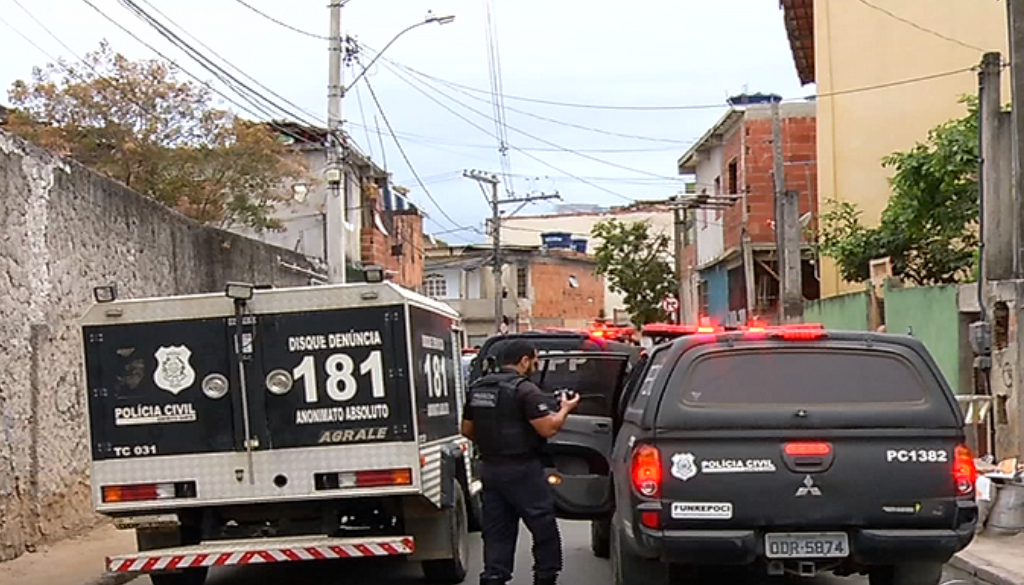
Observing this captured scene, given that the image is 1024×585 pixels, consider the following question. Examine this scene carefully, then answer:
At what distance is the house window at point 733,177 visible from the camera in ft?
117

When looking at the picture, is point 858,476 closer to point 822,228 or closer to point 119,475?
point 119,475

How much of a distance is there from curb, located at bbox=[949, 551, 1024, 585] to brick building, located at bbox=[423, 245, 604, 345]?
5091 cm

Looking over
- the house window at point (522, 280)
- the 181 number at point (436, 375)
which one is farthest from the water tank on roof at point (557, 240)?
the 181 number at point (436, 375)

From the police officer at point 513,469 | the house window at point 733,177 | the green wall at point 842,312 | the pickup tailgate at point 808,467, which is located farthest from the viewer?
the house window at point 733,177

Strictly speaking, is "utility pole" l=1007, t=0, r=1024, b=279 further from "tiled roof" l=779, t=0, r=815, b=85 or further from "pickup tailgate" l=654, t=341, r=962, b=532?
"tiled roof" l=779, t=0, r=815, b=85

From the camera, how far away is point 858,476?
23.5 feet

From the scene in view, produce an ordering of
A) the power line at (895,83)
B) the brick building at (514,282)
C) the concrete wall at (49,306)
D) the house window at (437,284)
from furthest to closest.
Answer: the house window at (437,284) → the brick building at (514,282) → the power line at (895,83) → the concrete wall at (49,306)

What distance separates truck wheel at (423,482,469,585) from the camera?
9.82 metres

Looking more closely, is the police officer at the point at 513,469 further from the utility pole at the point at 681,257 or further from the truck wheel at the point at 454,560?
the utility pole at the point at 681,257

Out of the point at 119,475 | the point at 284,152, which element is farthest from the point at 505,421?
the point at 284,152

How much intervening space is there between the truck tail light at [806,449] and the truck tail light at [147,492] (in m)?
4.09

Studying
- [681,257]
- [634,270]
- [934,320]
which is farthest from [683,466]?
[634,270]

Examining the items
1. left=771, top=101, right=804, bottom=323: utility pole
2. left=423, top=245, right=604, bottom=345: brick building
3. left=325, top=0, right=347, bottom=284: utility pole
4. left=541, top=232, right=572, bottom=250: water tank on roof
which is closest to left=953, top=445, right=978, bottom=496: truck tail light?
left=325, top=0, right=347, bottom=284: utility pole

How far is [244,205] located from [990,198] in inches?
667
